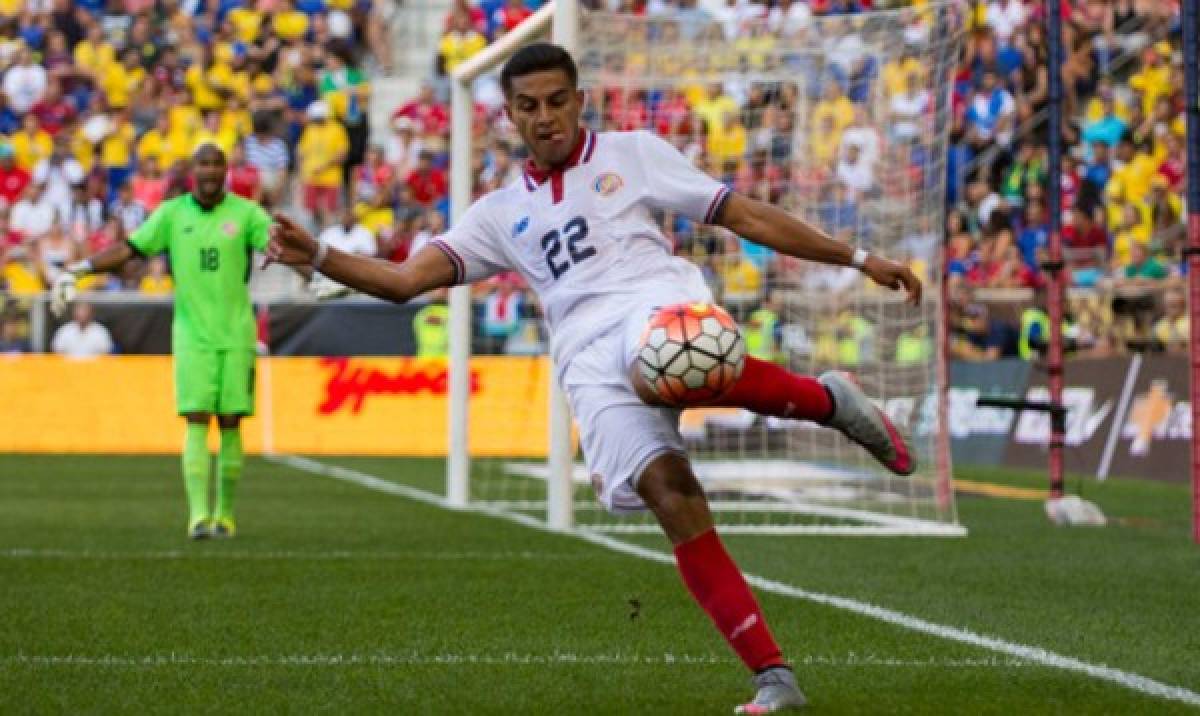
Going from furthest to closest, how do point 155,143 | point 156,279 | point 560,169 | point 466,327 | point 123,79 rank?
point 123,79 < point 155,143 < point 156,279 < point 466,327 < point 560,169

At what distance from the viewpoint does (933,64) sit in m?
14.8

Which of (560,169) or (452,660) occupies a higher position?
(560,169)

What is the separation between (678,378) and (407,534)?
834 centimetres

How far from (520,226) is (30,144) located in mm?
26723

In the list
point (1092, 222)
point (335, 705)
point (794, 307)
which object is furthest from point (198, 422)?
point (1092, 222)

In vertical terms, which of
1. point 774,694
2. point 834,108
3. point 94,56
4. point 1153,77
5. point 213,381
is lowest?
point 774,694

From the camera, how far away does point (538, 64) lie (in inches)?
255

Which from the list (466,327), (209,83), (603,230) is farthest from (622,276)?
(209,83)

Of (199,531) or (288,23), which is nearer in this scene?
(199,531)

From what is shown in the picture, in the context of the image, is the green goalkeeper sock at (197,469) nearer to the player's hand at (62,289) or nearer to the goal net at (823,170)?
the player's hand at (62,289)

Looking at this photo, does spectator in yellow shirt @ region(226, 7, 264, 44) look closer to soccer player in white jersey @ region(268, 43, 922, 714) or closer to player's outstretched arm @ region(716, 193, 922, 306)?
soccer player in white jersey @ region(268, 43, 922, 714)

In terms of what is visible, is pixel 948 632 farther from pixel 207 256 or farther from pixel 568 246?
pixel 207 256

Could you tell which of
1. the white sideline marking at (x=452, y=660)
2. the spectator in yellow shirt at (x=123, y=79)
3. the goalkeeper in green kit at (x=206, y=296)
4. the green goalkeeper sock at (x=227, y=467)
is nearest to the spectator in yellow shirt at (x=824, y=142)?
the goalkeeper in green kit at (x=206, y=296)

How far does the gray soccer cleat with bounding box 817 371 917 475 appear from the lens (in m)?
6.68
